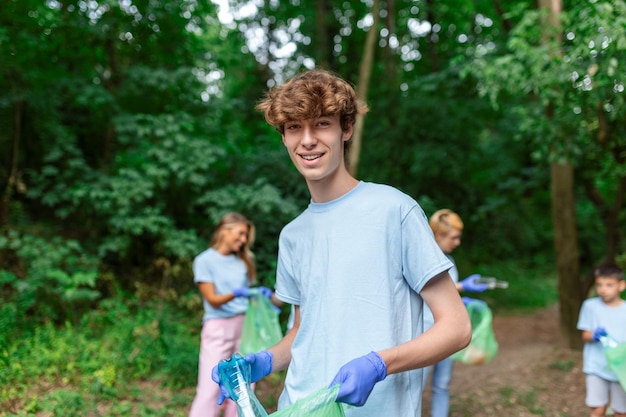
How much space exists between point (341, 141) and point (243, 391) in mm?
739

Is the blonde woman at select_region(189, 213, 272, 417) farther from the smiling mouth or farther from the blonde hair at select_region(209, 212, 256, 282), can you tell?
the smiling mouth

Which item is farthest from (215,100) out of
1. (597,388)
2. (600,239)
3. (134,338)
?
(600,239)

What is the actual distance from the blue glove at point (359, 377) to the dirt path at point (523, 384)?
4.31 meters

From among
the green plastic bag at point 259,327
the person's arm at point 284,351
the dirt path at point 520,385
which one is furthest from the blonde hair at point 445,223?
the person's arm at point 284,351

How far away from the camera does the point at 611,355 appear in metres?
3.70

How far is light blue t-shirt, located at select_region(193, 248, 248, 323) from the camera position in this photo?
14.4ft

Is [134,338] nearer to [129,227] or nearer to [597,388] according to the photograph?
[129,227]

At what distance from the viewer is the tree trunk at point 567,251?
7.05 metres

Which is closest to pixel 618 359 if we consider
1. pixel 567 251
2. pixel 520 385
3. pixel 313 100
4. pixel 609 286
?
pixel 609 286

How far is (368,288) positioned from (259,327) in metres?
3.07

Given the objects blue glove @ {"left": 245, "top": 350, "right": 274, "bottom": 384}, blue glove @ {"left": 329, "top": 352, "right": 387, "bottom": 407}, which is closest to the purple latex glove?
blue glove @ {"left": 245, "top": 350, "right": 274, "bottom": 384}

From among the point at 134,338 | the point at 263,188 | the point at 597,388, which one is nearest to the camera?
the point at 597,388

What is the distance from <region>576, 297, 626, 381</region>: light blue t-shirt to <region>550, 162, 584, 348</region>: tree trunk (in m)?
3.02

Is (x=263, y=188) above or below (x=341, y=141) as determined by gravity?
above
